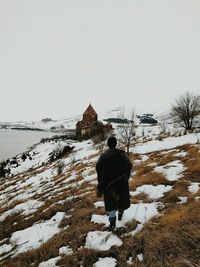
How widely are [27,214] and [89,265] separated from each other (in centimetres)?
498

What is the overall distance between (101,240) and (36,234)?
2.18m

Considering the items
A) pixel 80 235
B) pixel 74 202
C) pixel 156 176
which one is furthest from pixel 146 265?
pixel 156 176

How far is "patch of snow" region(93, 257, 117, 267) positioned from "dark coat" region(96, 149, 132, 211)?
1141mm

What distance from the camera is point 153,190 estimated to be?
7.57 meters

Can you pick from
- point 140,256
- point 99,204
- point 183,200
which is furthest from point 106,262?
point 99,204

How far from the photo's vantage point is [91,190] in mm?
9352

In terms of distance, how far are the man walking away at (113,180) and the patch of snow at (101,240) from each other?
0.27m

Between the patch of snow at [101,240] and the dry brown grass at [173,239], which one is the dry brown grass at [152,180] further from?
the patch of snow at [101,240]

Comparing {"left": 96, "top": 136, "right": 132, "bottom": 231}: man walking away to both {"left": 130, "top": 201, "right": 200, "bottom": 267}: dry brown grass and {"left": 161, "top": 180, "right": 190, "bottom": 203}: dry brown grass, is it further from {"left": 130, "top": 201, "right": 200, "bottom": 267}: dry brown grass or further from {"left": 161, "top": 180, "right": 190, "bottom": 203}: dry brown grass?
{"left": 161, "top": 180, "right": 190, "bottom": 203}: dry brown grass

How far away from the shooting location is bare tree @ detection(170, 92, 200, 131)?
106 feet

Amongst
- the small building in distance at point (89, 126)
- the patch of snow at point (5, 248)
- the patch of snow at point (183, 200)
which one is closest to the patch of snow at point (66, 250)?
the patch of snow at point (5, 248)

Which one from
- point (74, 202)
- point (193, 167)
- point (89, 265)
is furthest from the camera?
point (193, 167)

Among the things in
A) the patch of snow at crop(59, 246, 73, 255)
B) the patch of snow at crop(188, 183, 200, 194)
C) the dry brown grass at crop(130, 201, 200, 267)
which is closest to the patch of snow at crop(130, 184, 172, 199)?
the patch of snow at crop(188, 183, 200, 194)

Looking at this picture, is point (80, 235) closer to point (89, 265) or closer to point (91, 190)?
point (89, 265)
